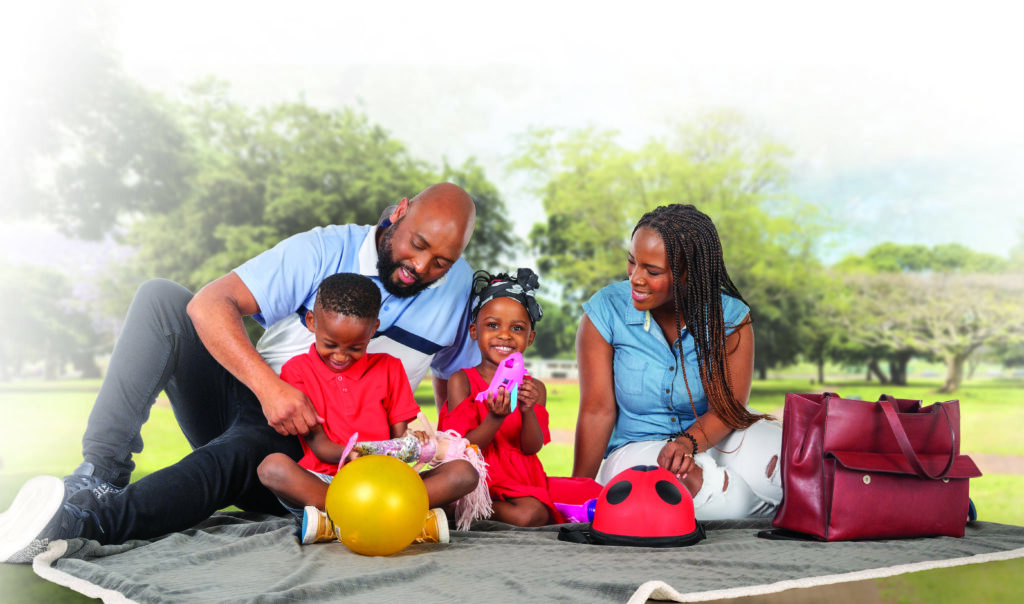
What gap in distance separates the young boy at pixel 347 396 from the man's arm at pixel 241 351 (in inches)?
5.0

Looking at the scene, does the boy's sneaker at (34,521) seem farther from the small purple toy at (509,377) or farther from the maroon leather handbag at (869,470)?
the maroon leather handbag at (869,470)

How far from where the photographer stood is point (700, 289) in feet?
11.2

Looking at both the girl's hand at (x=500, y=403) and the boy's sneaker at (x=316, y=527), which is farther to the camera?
the girl's hand at (x=500, y=403)

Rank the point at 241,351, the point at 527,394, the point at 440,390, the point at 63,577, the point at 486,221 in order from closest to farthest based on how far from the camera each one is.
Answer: the point at 63,577
the point at 241,351
the point at 527,394
the point at 440,390
the point at 486,221

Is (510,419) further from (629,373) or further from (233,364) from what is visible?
(233,364)

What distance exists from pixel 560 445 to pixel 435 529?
34.5 feet

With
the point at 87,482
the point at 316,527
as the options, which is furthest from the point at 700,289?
the point at 87,482

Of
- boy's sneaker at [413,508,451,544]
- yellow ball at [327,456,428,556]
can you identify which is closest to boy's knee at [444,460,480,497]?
boy's sneaker at [413,508,451,544]

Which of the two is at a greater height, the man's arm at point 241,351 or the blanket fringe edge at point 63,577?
the man's arm at point 241,351

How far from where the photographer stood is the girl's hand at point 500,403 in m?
3.06

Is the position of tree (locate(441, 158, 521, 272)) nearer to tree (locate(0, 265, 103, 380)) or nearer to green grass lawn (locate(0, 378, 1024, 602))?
green grass lawn (locate(0, 378, 1024, 602))

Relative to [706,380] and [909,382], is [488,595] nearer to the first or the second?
[706,380]

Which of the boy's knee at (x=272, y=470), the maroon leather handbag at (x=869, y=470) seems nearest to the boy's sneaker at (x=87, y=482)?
the boy's knee at (x=272, y=470)

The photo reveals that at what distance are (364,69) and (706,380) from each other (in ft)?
68.3
